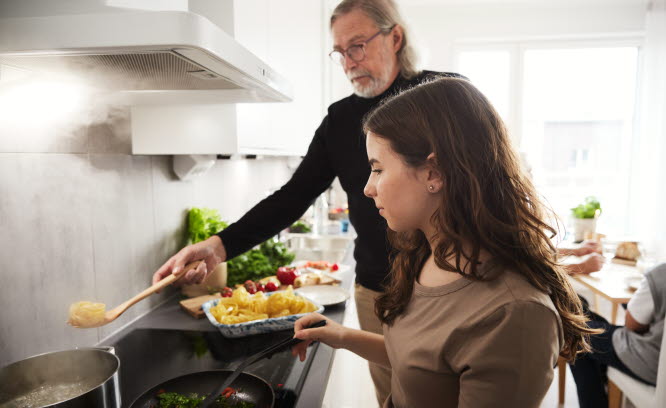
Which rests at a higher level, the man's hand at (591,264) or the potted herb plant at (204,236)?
the potted herb plant at (204,236)

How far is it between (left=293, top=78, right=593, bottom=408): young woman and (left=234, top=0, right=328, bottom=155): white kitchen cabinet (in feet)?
2.17

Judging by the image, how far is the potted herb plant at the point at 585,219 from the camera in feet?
12.1

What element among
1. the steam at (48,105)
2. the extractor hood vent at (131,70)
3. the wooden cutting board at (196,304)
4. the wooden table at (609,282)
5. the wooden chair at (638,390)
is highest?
the extractor hood vent at (131,70)

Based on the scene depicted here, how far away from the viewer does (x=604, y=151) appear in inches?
179

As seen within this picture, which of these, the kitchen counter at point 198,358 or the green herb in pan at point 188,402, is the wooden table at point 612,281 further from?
the green herb in pan at point 188,402

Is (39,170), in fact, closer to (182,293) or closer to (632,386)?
(182,293)

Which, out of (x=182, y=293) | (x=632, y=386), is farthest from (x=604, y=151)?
(x=182, y=293)

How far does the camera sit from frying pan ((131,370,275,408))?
94 cm

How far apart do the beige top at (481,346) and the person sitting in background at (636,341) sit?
4.21 ft

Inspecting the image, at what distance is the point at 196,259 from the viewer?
1.33 meters

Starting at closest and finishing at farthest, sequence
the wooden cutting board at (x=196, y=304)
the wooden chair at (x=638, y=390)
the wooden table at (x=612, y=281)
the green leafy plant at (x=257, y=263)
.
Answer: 1. the wooden cutting board at (x=196, y=304)
2. the wooden chair at (x=638, y=390)
3. the green leafy plant at (x=257, y=263)
4. the wooden table at (x=612, y=281)

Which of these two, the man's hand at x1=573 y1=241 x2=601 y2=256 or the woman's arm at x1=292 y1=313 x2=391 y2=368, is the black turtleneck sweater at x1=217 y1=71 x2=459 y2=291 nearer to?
the woman's arm at x1=292 y1=313 x2=391 y2=368

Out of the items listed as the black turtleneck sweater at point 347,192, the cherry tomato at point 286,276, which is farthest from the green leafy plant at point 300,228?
the black turtleneck sweater at point 347,192

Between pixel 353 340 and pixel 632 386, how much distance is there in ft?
5.39
